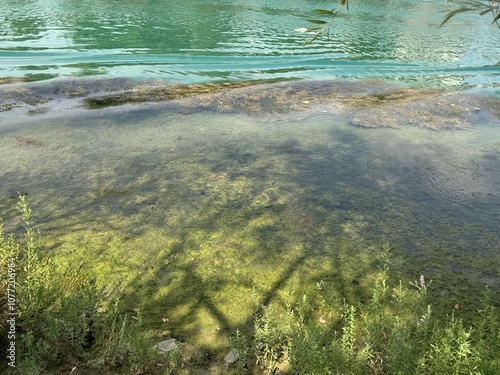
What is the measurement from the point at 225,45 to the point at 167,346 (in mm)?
12119

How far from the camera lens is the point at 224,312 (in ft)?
12.1

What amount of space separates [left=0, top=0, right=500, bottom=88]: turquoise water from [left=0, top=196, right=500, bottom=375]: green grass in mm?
7129

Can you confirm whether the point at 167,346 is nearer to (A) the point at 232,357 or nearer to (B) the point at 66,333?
(A) the point at 232,357

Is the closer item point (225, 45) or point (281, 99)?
point (281, 99)

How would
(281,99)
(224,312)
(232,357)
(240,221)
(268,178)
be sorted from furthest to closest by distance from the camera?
(281,99) < (268,178) < (240,221) < (224,312) < (232,357)

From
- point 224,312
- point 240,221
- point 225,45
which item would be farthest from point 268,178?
point 225,45

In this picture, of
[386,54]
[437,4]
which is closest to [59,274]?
[386,54]

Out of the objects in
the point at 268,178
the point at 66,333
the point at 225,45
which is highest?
the point at 66,333

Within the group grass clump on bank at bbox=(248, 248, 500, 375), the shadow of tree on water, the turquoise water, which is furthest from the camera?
the turquoise water

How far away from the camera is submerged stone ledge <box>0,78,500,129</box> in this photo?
8.49 metres

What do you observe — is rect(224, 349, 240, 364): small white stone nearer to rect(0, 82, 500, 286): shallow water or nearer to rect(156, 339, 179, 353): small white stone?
rect(156, 339, 179, 353): small white stone

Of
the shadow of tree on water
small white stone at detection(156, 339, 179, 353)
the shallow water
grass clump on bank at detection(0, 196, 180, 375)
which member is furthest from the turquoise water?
small white stone at detection(156, 339, 179, 353)

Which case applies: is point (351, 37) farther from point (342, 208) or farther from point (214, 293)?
point (214, 293)

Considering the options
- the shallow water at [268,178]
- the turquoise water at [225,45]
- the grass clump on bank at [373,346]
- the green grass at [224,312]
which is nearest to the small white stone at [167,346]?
the green grass at [224,312]
